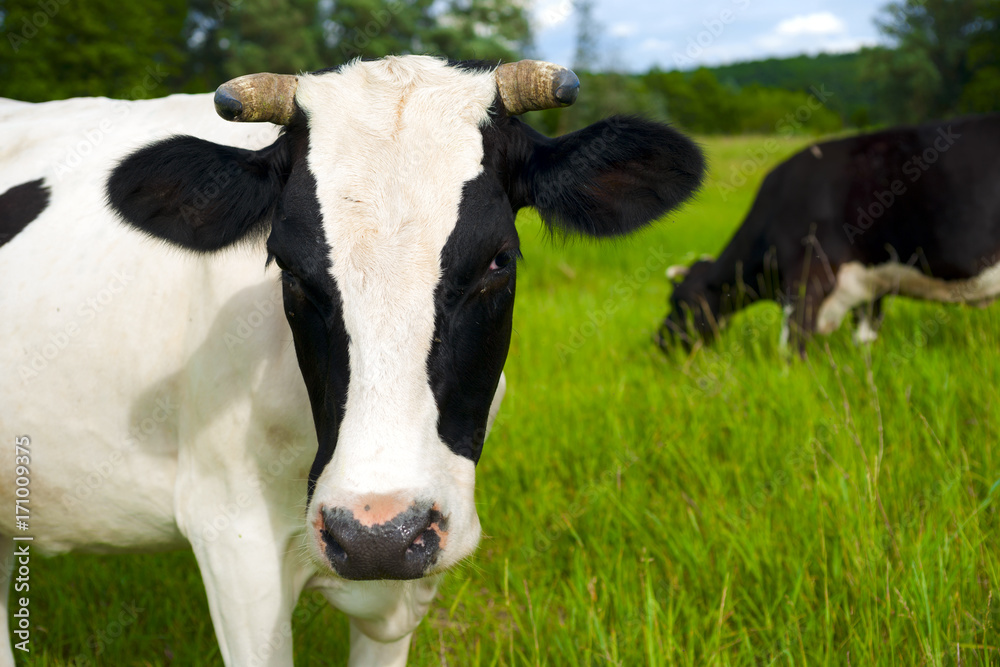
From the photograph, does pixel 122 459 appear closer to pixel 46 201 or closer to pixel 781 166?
pixel 46 201

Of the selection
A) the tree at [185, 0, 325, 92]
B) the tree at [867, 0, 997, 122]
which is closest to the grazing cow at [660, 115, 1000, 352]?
the tree at [185, 0, 325, 92]

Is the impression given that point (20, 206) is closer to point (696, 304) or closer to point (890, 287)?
point (696, 304)

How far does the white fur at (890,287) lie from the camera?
5406mm

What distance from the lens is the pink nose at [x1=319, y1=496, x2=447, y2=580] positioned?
4.18 feet

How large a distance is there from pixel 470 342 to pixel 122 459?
3.70 ft

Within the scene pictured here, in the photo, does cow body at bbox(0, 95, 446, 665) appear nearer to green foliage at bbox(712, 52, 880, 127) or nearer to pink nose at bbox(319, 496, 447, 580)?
pink nose at bbox(319, 496, 447, 580)

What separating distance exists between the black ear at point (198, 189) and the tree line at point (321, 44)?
225 inches

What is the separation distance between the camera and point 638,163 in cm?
190

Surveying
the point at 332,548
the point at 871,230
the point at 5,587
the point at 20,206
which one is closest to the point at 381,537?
the point at 332,548

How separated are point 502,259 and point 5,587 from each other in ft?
7.37

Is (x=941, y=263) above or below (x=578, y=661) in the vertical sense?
above

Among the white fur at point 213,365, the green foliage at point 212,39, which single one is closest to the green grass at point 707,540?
the white fur at point 213,365

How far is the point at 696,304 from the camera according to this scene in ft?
21.7

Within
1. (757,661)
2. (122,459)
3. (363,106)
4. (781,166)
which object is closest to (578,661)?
(757,661)
